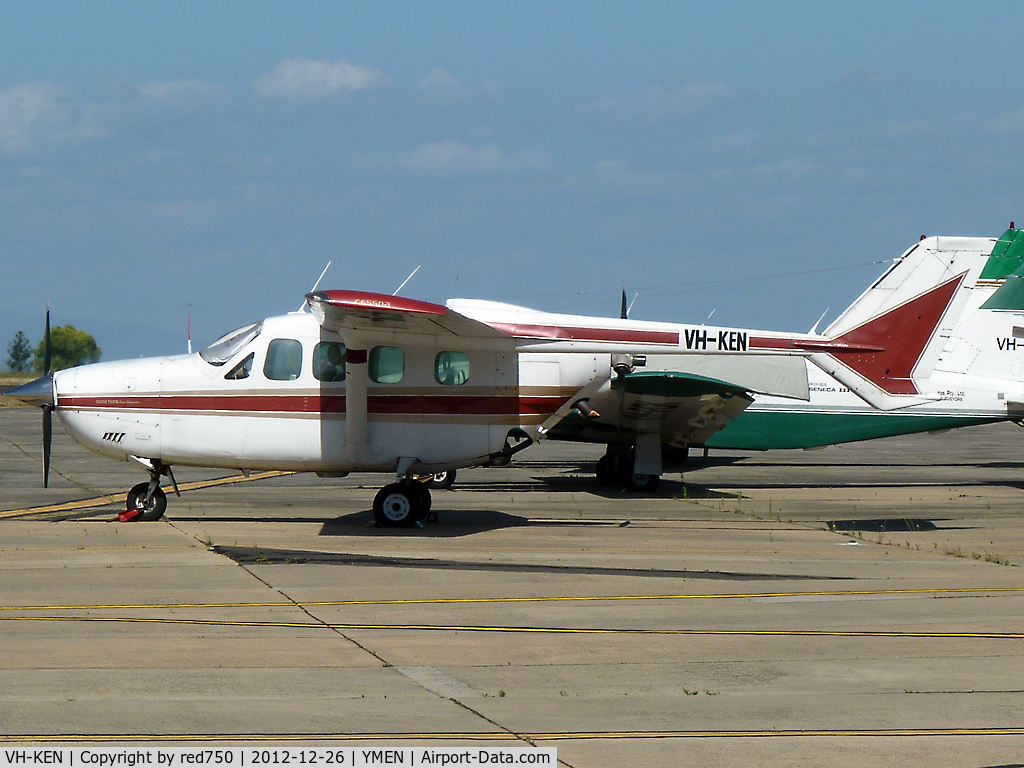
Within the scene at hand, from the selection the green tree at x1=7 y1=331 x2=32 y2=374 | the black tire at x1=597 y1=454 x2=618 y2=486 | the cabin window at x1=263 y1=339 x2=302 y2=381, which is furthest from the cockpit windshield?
the green tree at x1=7 y1=331 x2=32 y2=374

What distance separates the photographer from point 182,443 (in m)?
13.8

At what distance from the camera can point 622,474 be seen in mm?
19797

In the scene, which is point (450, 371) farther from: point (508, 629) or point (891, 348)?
point (508, 629)

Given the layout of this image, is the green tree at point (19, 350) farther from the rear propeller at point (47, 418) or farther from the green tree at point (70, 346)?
the rear propeller at point (47, 418)

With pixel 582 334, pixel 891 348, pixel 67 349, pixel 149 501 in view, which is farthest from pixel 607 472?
pixel 67 349

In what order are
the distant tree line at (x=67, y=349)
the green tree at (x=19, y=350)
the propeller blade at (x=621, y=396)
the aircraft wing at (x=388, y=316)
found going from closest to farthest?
the aircraft wing at (x=388, y=316), the propeller blade at (x=621, y=396), the distant tree line at (x=67, y=349), the green tree at (x=19, y=350)

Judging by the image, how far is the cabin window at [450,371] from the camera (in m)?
13.8

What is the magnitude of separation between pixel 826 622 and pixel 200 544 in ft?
22.8

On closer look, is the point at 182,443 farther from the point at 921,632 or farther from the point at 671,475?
→ the point at 671,475

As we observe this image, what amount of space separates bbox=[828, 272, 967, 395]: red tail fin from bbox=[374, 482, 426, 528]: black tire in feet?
19.2

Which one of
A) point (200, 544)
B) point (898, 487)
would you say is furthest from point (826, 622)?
point (898, 487)

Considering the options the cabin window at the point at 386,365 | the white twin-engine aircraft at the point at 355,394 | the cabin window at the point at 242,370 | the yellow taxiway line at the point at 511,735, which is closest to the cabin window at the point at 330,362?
the white twin-engine aircraft at the point at 355,394

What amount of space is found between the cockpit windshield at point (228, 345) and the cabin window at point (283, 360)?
0.34 meters

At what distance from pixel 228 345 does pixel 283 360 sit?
0.79 meters
